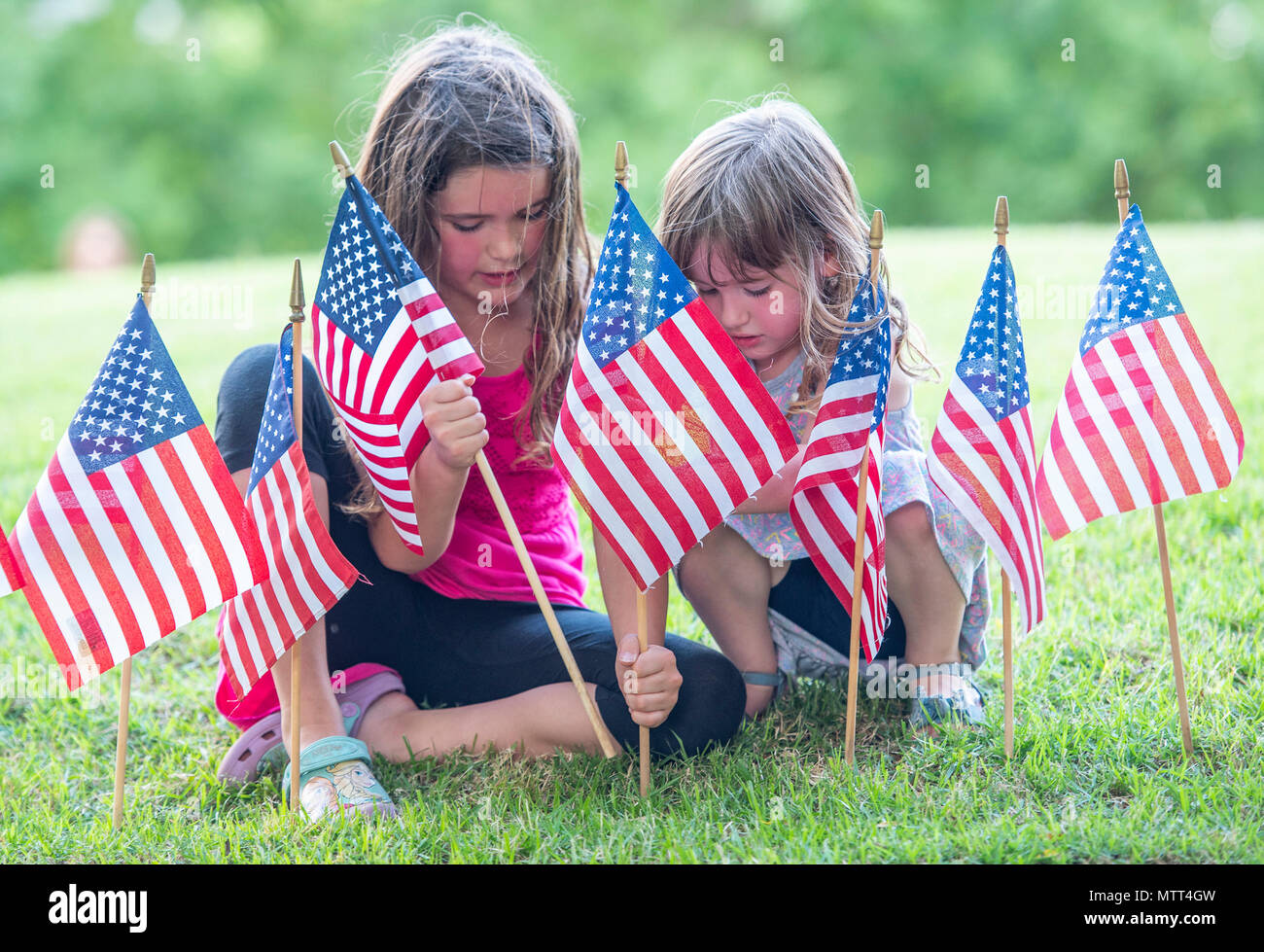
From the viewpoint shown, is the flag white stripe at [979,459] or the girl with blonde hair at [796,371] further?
the girl with blonde hair at [796,371]

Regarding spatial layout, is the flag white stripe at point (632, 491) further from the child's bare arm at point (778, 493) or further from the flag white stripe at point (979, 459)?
the flag white stripe at point (979, 459)

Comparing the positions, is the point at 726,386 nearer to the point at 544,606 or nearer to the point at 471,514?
the point at 544,606

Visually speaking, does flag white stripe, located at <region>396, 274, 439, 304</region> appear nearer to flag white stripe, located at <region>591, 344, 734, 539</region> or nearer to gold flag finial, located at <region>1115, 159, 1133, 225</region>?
flag white stripe, located at <region>591, 344, 734, 539</region>

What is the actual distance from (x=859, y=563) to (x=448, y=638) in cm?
108

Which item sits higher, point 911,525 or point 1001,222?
point 1001,222

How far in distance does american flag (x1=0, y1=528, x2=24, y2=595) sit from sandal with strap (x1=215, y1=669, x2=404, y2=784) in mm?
677

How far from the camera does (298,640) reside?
281cm

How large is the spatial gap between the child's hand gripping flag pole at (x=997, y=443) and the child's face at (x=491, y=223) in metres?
1.03

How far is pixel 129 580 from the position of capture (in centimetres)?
273

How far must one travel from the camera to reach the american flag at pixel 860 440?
9.12 feet

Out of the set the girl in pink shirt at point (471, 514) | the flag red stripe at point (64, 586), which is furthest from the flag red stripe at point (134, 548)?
the girl in pink shirt at point (471, 514)

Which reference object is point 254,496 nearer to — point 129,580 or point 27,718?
point 129,580

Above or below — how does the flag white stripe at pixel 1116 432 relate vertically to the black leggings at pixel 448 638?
above

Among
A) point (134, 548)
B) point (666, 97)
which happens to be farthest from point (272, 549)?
point (666, 97)
